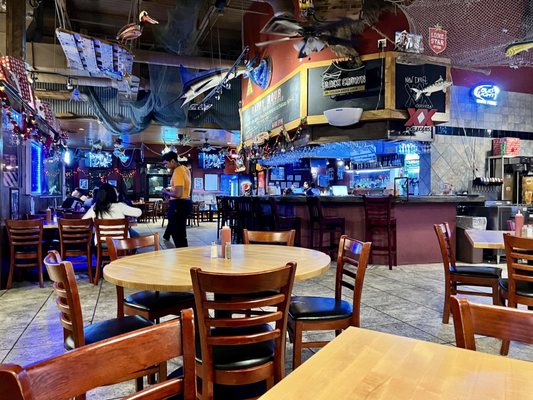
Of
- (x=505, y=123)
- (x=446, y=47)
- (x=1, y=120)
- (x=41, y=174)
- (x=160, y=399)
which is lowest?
(x=160, y=399)

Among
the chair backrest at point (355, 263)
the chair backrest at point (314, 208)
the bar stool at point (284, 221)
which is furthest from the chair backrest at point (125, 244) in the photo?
the bar stool at point (284, 221)

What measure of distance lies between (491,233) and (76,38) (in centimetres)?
575

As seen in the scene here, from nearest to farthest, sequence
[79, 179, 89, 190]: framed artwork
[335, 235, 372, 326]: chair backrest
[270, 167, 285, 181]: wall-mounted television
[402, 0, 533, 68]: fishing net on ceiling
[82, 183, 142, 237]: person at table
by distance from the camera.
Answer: [335, 235, 372, 326]: chair backrest < [402, 0, 533, 68]: fishing net on ceiling < [82, 183, 142, 237]: person at table < [270, 167, 285, 181]: wall-mounted television < [79, 179, 89, 190]: framed artwork

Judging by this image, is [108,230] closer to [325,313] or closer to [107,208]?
[107,208]

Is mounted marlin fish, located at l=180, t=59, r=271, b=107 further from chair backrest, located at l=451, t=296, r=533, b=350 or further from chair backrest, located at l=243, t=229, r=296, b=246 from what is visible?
chair backrest, located at l=451, t=296, r=533, b=350

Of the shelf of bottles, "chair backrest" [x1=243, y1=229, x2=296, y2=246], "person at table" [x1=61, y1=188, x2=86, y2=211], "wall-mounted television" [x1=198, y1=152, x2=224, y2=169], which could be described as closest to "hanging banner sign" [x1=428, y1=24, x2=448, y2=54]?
the shelf of bottles

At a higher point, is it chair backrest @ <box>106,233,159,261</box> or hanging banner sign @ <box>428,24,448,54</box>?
hanging banner sign @ <box>428,24,448,54</box>

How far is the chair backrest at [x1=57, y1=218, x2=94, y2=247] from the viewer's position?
527cm

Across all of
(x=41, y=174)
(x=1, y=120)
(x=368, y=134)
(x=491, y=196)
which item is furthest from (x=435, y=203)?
(x=41, y=174)

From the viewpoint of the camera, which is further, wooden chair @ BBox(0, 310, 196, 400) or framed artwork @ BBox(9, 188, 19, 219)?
framed artwork @ BBox(9, 188, 19, 219)

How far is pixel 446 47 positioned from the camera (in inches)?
250

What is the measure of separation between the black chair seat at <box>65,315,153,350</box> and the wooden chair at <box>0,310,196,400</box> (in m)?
1.16

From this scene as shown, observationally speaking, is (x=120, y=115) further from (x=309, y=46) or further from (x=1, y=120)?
(x=309, y=46)

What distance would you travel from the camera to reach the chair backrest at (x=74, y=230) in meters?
5.27
